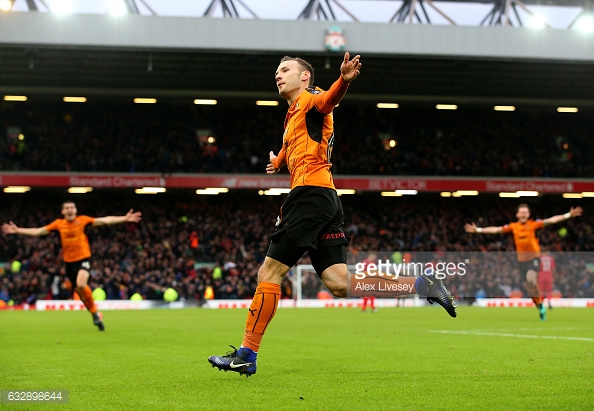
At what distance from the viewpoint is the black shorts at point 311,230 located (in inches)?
255

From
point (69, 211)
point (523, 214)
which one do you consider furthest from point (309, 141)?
point (523, 214)

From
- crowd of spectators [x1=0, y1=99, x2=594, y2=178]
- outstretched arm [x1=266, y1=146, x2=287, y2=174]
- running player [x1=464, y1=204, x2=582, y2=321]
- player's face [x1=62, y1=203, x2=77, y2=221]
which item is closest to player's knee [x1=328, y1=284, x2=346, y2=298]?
outstretched arm [x1=266, y1=146, x2=287, y2=174]

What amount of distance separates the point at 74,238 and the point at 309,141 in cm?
992

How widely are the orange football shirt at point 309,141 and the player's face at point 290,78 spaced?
0.13m

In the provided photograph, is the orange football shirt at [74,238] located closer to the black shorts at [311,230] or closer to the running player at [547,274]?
the black shorts at [311,230]

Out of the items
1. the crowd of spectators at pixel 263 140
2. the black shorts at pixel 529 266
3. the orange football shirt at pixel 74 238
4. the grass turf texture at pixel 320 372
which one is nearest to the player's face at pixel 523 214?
the black shorts at pixel 529 266

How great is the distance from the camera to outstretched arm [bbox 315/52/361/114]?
241 inches

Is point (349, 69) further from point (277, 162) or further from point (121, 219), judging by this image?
point (121, 219)

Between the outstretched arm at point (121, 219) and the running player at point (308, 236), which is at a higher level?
the outstretched arm at point (121, 219)

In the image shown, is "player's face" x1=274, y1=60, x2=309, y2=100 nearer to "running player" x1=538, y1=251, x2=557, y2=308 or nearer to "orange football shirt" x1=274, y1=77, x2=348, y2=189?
"orange football shirt" x1=274, y1=77, x2=348, y2=189

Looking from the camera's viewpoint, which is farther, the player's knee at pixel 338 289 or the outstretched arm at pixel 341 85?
the player's knee at pixel 338 289

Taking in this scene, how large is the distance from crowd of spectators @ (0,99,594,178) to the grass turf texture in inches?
1072

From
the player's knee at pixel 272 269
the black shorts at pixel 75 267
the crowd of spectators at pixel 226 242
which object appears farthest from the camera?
the crowd of spectators at pixel 226 242

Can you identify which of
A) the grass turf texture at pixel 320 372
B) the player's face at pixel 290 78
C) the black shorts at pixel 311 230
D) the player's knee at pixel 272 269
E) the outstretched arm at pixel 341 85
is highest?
the player's face at pixel 290 78
